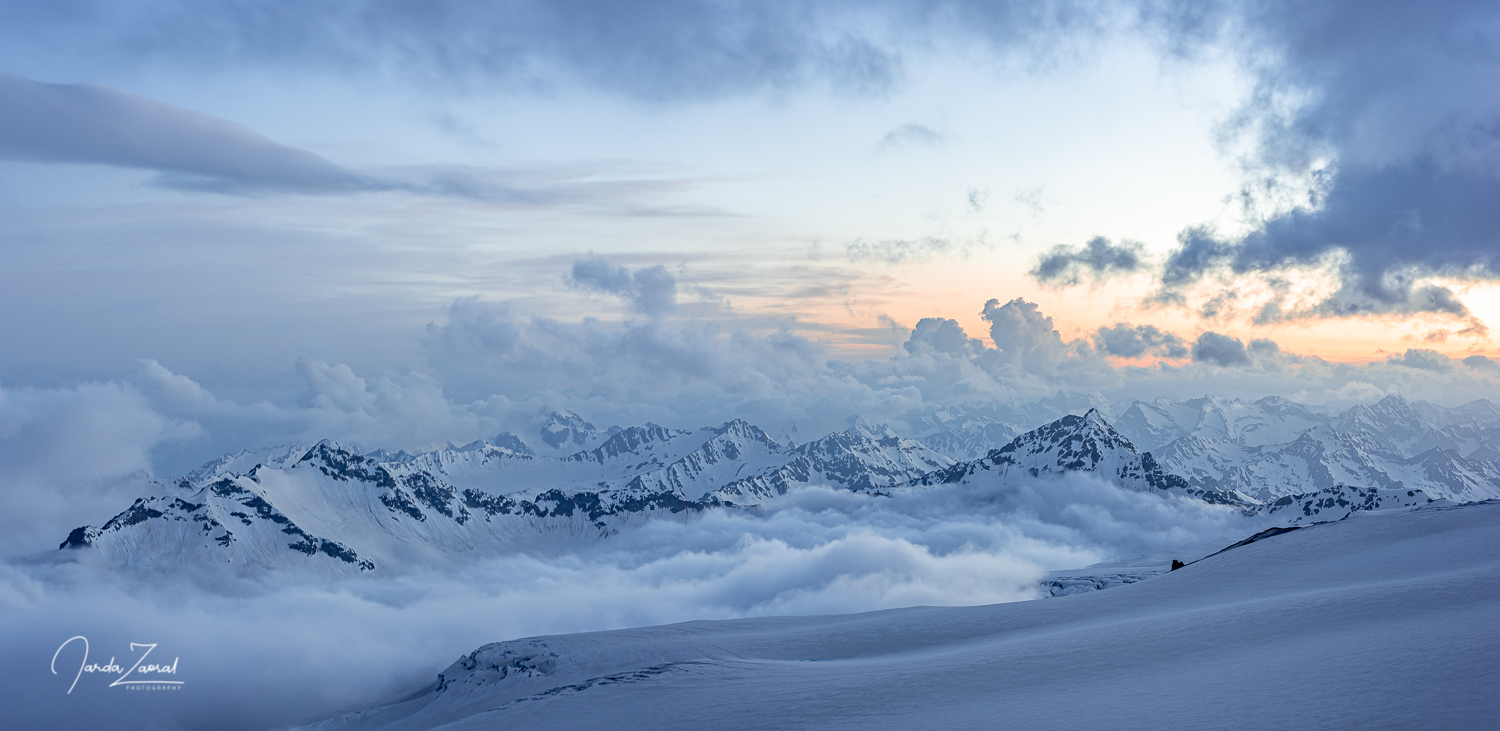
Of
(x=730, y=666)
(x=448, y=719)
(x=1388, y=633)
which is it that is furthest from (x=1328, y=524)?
(x=448, y=719)

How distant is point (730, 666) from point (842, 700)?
2062 cm

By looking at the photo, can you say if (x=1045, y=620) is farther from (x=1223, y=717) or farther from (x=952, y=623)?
(x=1223, y=717)

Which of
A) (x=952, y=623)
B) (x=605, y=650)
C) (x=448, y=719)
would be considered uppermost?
(x=952, y=623)

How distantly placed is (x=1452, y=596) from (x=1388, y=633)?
363 inches

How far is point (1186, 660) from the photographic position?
107ft

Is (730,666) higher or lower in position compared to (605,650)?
higher

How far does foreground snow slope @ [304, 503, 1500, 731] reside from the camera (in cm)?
2306

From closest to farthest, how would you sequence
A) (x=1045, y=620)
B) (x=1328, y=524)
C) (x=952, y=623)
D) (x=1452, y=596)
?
1. (x=1452, y=596)
2. (x=1045, y=620)
3. (x=952, y=623)
4. (x=1328, y=524)

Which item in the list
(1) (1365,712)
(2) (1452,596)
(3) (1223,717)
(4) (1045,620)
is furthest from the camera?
(4) (1045,620)

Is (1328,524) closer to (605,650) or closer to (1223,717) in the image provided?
(1223,717)

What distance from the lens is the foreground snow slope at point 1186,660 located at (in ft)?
75.7

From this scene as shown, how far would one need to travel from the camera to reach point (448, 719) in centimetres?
16988

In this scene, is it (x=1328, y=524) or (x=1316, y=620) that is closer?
(x=1316, y=620)

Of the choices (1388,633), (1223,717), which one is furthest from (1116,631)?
(1223,717)
